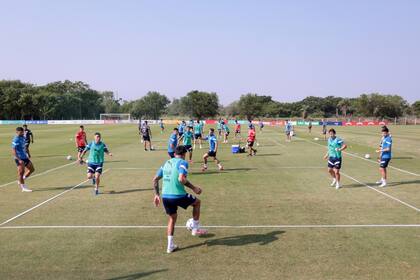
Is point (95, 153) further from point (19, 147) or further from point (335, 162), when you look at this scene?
point (335, 162)

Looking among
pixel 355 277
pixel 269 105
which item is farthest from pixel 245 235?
pixel 269 105

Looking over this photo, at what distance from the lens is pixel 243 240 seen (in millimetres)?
8477

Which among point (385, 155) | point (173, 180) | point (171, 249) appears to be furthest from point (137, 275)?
point (385, 155)

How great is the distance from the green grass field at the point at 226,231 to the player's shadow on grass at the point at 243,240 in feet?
0.07

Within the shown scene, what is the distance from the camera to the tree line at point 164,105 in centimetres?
11694

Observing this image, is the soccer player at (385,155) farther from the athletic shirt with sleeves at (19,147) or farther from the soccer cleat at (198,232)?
the athletic shirt with sleeves at (19,147)

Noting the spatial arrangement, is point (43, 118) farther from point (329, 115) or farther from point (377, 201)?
point (377, 201)

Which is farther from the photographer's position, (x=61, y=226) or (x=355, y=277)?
(x=61, y=226)

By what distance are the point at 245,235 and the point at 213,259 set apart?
5.16 ft

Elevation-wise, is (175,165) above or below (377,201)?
above

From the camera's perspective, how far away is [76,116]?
13625cm

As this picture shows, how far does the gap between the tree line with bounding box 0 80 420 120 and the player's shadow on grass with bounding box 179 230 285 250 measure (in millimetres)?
117393

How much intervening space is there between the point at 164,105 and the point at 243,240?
519 feet

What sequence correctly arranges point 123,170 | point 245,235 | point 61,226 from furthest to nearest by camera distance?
point 123,170
point 61,226
point 245,235
